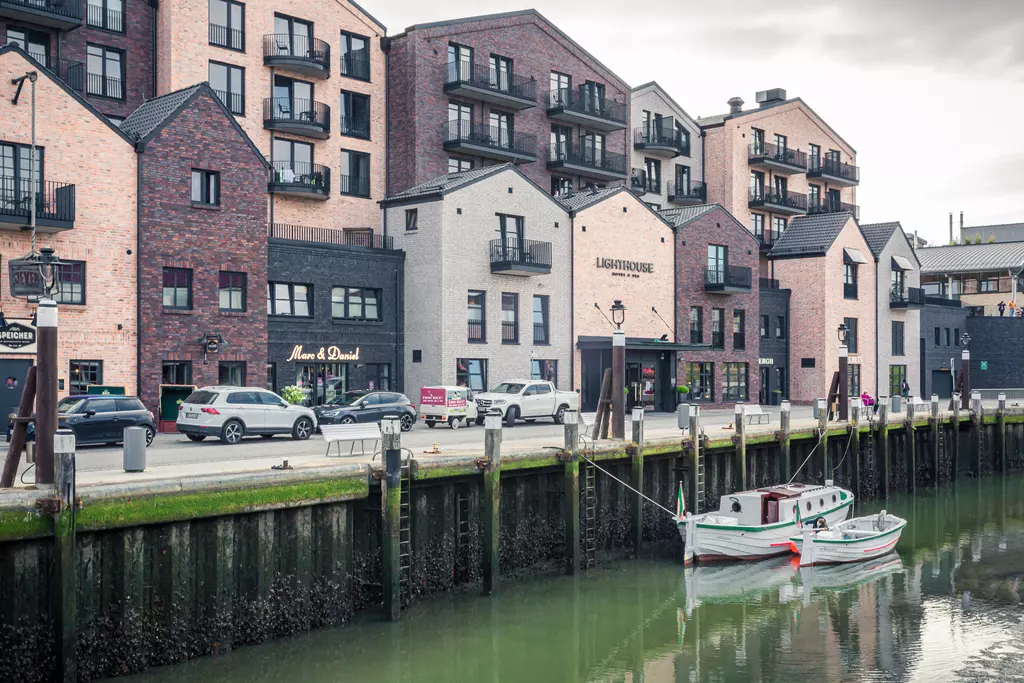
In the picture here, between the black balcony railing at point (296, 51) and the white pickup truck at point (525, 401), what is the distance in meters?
17.8

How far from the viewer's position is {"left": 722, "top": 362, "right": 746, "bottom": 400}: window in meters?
57.2

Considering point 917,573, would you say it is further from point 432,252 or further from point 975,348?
point 975,348

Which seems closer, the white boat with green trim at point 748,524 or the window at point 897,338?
the white boat with green trim at point 748,524

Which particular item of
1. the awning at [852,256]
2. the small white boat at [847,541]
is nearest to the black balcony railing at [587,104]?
the awning at [852,256]

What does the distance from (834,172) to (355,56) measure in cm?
3918

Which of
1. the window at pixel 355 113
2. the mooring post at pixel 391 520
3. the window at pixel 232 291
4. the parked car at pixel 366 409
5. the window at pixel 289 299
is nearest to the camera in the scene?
the mooring post at pixel 391 520

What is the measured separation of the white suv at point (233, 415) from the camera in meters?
30.2

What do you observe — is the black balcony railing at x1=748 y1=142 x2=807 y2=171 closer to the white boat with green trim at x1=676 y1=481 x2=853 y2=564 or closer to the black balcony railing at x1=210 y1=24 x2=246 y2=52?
the black balcony railing at x1=210 y1=24 x2=246 y2=52

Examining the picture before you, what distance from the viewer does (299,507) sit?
17.5 metres

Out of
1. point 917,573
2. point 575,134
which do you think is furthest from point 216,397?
point 575,134

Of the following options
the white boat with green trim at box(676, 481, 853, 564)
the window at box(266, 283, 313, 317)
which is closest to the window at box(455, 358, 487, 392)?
the window at box(266, 283, 313, 317)

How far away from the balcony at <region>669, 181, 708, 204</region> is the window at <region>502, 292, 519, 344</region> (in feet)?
78.5

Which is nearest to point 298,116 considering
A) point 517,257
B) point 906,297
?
point 517,257

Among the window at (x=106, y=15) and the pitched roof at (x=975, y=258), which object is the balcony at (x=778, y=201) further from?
the window at (x=106, y=15)
